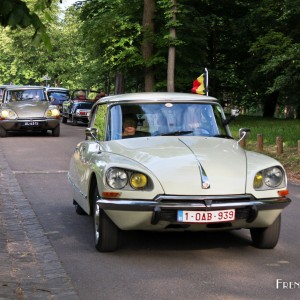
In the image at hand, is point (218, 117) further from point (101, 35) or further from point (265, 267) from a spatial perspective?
point (101, 35)

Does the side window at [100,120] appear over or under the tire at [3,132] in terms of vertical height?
over

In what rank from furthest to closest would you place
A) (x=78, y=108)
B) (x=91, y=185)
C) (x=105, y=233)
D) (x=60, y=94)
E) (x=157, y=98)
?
(x=60, y=94)
(x=78, y=108)
(x=157, y=98)
(x=91, y=185)
(x=105, y=233)

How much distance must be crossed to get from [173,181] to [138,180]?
1.12ft

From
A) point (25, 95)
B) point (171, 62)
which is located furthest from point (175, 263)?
point (171, 62)

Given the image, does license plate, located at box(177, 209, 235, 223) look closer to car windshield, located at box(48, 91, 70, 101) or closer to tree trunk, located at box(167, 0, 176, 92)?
tree trunk, located at box(167, 0, 176, 92)

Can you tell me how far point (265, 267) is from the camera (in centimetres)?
536

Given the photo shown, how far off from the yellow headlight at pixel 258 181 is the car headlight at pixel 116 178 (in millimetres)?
1257

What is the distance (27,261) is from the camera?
5.49 meters

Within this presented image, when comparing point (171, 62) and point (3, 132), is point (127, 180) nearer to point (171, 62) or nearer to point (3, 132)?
point (3, 132)

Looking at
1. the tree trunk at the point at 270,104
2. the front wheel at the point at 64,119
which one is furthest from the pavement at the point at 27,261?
the tree trunk at the point at 270,104

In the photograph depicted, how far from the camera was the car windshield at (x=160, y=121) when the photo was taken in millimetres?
6500

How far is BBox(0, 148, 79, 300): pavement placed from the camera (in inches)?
180

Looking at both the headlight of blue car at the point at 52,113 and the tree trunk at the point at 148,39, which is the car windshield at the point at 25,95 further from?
the tree trunk at the point at 148,39

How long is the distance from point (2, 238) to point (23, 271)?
132cm
